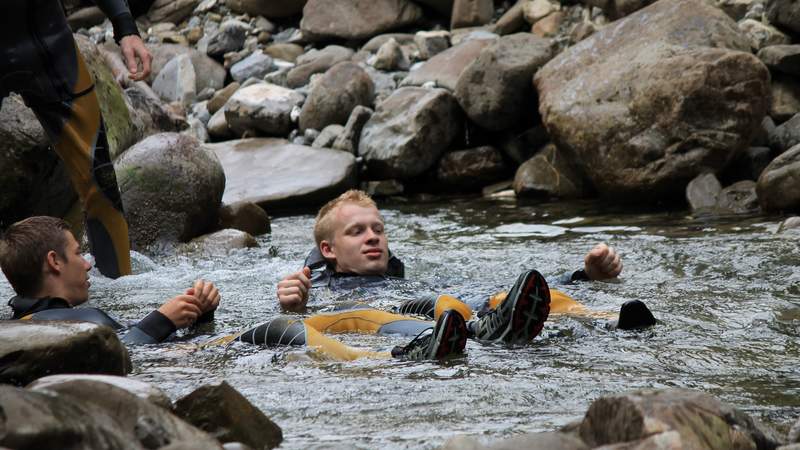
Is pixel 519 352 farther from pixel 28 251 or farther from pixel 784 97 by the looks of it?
pixel 784 97

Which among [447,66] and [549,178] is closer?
[549,178]

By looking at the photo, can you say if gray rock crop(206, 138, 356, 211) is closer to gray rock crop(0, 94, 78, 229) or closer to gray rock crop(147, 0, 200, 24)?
gray rock crop(0, 94, 78, 229)

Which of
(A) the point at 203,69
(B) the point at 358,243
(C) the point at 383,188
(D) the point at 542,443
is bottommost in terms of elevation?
(C) the point at 383,188

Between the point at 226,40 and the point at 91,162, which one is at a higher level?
the point at 91,162

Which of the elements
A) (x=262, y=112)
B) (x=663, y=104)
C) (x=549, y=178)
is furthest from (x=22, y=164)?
(x=262, y=112)

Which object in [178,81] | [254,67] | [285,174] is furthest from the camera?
[178,81]

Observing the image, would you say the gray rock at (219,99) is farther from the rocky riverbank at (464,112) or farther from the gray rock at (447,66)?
the gray rock at (447,66)

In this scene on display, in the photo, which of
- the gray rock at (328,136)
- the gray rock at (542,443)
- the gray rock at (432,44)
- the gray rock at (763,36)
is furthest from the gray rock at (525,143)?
the gray rock at (542,443)

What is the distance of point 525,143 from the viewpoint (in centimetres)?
1141

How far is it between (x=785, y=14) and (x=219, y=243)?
6.25 meters

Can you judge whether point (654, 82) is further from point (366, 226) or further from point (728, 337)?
point (728, 337)

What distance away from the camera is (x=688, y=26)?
966cm

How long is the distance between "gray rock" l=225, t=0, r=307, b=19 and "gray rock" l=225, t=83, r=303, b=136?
4359 millimetres

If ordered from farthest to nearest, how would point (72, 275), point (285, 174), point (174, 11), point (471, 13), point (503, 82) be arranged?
point (174, 11), point (471, 13), point (285, 174), point (503, 82), point (72, 275)
